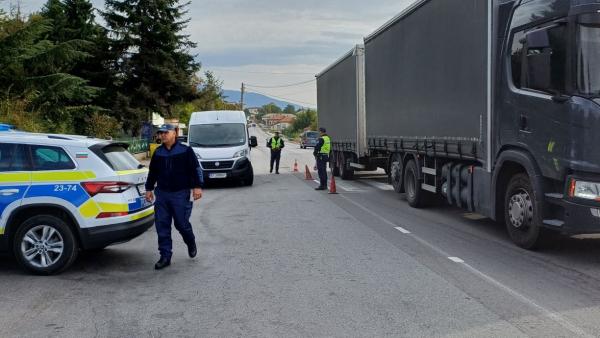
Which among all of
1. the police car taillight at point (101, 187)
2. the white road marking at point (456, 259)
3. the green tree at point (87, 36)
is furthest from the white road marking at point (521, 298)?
the green tree at point (87, 36)

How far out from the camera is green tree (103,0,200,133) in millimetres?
39188

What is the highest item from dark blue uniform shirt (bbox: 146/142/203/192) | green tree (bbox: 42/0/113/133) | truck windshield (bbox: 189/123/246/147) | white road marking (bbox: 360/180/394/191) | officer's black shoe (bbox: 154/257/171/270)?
green tree (bbox: 42/0/113/133)

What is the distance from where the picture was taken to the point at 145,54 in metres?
39.8

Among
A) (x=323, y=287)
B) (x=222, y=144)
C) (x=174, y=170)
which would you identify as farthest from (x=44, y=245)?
(x=222, y=144)

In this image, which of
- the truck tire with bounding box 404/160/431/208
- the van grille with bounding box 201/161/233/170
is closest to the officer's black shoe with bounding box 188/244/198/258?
the truck tire with bounding box 404/160/431/208

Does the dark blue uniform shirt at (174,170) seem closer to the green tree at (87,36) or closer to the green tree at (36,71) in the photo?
the green tree at (36,71)

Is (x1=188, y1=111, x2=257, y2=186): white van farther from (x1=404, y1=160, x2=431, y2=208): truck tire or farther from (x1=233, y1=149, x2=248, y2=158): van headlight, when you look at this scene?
(x1=404, y1=160, x2=431, y2=208): truck tire

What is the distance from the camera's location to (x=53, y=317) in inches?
201

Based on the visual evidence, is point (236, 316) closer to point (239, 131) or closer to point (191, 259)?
point (191, 259)

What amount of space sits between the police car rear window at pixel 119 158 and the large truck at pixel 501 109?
4.87 m

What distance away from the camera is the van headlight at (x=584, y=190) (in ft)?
21.2

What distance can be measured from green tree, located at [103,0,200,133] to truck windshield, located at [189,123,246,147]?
71.3 ft

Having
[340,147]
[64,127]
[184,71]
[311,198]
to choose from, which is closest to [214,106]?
[184,71]

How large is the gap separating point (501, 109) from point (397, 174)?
5444 mm
